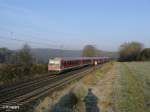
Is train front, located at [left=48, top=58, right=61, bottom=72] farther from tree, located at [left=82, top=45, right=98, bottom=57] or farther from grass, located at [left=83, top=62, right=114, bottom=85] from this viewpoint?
tree, located at [left=82, top=45, right=98, bottom=57]

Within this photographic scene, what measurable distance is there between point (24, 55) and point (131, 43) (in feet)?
468

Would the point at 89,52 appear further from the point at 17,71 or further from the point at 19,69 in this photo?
the point at 17,71

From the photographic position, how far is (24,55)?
160ft

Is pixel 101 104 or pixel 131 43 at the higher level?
pixel 131 43

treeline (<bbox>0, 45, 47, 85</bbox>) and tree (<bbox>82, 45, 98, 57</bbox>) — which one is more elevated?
tree (<bbox>82, 45, 98, 57</bbox>)

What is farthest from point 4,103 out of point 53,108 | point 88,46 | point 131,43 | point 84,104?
point 131,43

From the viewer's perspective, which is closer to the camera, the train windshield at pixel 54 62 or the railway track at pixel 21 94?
the railway track at pixel 21 94

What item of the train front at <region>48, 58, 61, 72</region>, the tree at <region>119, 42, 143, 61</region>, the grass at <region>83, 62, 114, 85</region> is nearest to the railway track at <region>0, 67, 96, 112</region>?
the grass at <region>83, 62, 114, 85</region>

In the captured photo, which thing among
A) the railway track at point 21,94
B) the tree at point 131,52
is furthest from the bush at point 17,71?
the tree at point 131,52

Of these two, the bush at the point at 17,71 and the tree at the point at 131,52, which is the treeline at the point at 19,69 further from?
the tree at the point at 131,52

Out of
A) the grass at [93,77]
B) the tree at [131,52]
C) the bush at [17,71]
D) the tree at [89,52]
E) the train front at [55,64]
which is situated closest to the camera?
the grass at [93,77]

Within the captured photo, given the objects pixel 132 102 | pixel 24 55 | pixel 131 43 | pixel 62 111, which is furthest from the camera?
pixel 131 43

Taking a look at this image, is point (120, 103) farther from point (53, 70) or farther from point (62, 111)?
point (53, 70)

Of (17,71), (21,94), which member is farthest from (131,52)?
(21,94)
